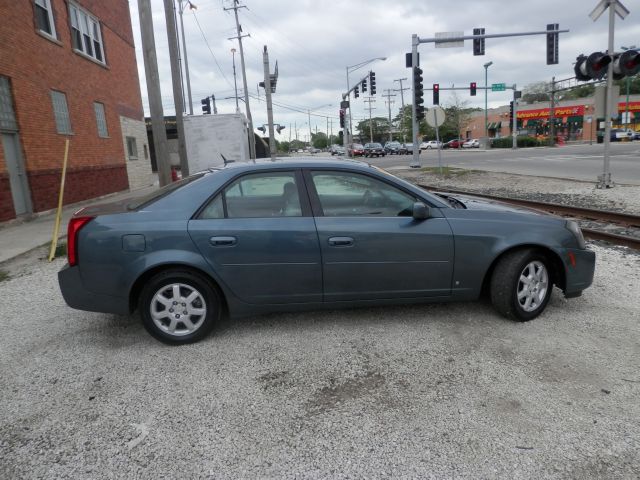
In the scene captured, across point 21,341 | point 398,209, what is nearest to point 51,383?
point 21,341

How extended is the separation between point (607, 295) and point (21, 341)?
18.2ft

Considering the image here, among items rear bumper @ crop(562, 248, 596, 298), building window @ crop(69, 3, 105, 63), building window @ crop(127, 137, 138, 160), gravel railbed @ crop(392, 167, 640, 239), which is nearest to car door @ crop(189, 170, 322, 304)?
Result: rear bumper @ crop(562, 248, 596, 298)

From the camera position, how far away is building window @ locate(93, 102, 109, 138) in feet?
53.6

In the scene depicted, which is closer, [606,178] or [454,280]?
[454,280]

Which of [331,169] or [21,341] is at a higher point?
[331,169]

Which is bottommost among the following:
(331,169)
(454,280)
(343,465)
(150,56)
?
(343,465)

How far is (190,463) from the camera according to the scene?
2500mm

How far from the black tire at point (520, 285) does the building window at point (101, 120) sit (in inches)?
617

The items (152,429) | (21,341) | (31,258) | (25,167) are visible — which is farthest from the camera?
(25,167)

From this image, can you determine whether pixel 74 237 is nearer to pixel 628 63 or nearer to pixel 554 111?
pixel 628 63

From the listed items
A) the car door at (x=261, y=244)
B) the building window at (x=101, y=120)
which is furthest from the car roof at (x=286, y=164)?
the building window at (x=101, y=120)

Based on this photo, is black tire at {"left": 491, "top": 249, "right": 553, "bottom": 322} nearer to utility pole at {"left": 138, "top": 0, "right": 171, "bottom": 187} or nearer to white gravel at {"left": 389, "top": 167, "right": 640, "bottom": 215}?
white gravel at {"left": 389, "top": 167, "right": 640, "bottom": 215}

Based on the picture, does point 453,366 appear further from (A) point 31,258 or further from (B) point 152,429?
(A) point 31,258

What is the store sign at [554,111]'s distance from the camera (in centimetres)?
6631
